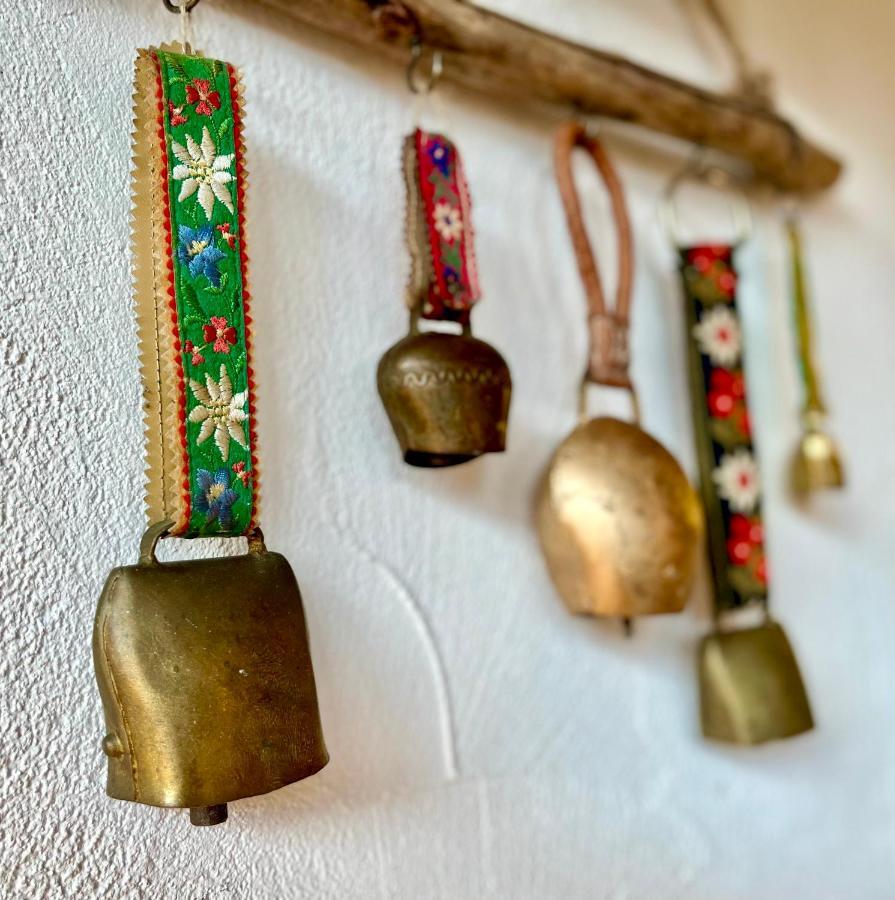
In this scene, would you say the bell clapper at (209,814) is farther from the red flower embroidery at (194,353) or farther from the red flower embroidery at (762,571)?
the red flower embroidery at (762,571)

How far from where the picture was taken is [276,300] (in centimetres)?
Result: 75

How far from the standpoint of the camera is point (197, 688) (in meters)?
0.57

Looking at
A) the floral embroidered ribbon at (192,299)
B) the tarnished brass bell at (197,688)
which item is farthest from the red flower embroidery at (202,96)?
the tarnished brass bell at (197,688)

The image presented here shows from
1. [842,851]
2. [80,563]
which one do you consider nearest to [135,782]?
[80,563]

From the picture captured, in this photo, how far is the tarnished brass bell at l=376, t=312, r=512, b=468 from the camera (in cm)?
73

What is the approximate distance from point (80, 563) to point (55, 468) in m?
0.06

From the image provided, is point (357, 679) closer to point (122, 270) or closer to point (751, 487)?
point (122, 270)

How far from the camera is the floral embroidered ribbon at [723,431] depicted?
3.24ft

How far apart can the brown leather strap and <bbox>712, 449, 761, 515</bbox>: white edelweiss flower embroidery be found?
156mm

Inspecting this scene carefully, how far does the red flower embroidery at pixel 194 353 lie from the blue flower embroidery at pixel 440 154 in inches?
10.9

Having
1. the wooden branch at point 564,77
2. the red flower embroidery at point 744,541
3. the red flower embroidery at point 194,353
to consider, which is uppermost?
the wooden branch at point 564,77

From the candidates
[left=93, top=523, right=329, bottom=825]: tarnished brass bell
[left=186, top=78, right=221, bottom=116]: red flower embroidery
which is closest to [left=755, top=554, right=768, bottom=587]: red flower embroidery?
[left=93, top=523, right=329, bottom=825]: tarnished brass bell

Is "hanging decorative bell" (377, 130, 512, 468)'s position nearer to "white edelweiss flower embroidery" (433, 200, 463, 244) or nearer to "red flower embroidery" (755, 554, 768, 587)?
"white edelweiss flower embroidery" (433, 200, 463, 244)

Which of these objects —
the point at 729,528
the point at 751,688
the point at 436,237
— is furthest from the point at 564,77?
the point at 751,688
